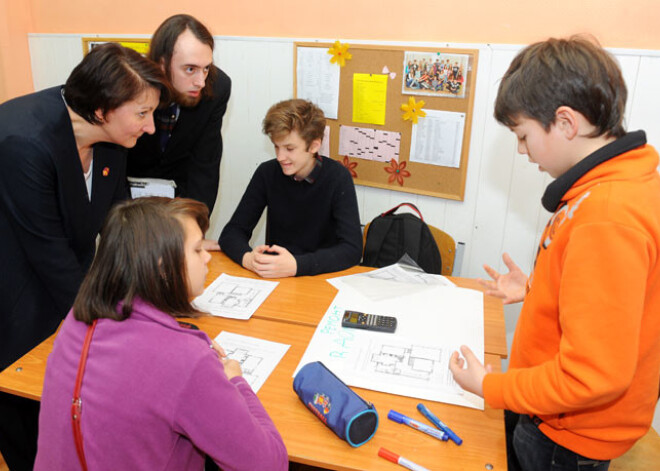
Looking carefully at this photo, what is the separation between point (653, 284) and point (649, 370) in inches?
8.0

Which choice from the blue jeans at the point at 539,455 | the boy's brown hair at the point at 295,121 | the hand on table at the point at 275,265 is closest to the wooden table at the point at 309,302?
the hand on table at the point at 275,265

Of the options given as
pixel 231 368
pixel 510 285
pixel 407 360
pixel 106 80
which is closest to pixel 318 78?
pixel 106 80

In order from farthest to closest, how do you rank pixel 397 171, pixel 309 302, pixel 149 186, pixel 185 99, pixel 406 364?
pixel 397 171 < pixel 149 186 < pixel 185 99 < pixel 309 302 < pixel 406 364

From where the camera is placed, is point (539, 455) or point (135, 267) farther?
point (539, 455)

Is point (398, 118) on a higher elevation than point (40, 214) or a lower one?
higher

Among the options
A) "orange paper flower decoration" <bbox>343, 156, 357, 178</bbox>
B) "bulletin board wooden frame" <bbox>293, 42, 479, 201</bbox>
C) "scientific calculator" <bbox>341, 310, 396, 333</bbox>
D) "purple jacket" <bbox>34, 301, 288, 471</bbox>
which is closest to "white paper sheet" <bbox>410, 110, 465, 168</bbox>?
"bulletin board wooden frame" <bbox>293, 42, 479, 201</bbox>

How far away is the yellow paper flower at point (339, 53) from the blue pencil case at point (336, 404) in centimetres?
166

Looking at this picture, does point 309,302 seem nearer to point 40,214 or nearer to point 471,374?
point 471,374

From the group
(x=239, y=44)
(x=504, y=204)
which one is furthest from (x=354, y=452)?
(x=239, y=44)

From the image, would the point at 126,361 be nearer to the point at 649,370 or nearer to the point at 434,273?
the point at 649,370

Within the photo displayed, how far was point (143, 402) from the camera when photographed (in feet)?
2.89

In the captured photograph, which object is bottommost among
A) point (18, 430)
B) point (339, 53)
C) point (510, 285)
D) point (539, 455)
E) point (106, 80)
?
point (18, 430)

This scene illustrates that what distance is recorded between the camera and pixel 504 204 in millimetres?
2408

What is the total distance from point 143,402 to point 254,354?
0.54m
